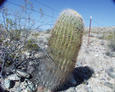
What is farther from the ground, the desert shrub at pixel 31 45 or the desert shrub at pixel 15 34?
the desert shrub at pixel 15 34

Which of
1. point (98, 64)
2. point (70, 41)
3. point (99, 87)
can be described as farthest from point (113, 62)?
point (70, 41)

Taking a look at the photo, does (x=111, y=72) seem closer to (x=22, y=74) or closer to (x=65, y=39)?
(x=65, y=39)

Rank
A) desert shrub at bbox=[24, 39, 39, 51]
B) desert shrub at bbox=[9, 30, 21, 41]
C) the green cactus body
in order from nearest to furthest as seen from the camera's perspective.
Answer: the green cactus body → desert shrub at bbox=[9, 30, 21, 41] → desert shrub at bbox=[24, 39, 39, 51]

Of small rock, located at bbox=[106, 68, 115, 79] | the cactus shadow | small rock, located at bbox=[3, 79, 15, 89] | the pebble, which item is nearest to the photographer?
small rock, located at bbox=[3, 79, 15, 89]

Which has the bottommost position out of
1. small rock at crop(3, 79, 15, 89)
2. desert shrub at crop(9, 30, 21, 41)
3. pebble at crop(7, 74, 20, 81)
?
small rock at crop(3, 79, 15, 89)

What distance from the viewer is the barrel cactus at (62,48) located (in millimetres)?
3016

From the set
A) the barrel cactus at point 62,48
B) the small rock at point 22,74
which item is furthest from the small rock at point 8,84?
the barrel cactus at point 62,48

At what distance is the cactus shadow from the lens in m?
3.51

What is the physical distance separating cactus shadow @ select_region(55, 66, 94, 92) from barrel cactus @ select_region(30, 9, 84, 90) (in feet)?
0.76

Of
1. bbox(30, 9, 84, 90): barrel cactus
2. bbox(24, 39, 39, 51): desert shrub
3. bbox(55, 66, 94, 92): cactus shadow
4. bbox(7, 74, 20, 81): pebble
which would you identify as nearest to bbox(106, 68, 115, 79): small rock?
bbox(55, 66, 94, 92): cactus shadow

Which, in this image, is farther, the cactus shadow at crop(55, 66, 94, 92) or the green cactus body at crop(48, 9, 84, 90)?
the cactus shadow at crop(55, 66, 94, 92)

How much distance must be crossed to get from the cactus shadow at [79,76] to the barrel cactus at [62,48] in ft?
0.76

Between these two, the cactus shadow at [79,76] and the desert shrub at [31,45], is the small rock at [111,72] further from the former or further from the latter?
the desert shrub at [31,45]

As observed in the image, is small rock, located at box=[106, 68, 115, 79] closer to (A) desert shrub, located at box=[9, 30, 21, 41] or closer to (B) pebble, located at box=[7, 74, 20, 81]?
(B) pebble, located at box=[7, 74, 20, 81]
